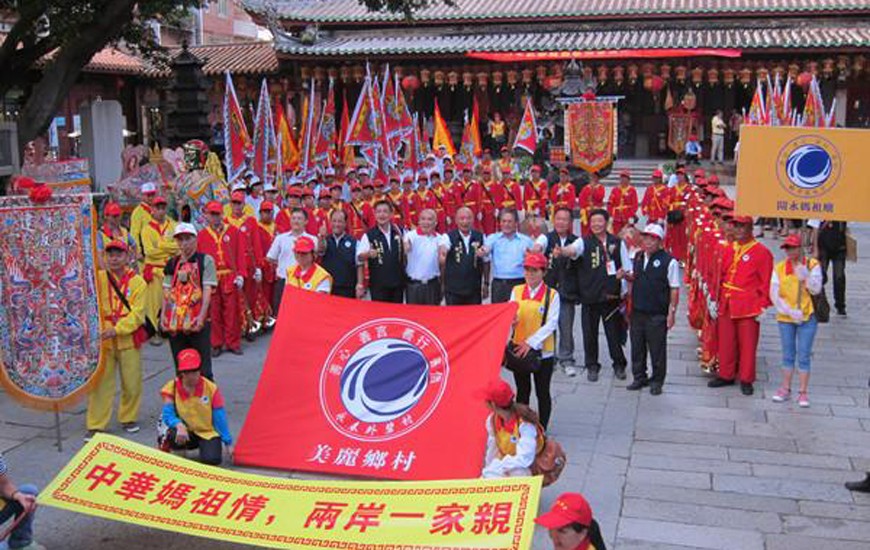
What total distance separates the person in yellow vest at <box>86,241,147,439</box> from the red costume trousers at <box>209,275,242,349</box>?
2.35 meters

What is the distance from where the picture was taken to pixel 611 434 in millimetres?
7457

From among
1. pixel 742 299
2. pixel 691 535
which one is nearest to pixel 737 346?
pixel 742 299

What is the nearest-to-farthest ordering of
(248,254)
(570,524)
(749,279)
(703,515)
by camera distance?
(570,524)
(703,515)
(749,279)
(248,254)

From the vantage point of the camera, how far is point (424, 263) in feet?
30.0

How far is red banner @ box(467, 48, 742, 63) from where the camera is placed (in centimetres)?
2548

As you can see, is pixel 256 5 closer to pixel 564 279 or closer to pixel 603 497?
pixel 564 279

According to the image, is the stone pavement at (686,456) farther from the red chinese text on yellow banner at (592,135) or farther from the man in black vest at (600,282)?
the red chinese text on yellow banner at (592,135)

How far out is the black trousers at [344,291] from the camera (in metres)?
9.67

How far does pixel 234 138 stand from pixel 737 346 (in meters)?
7.16

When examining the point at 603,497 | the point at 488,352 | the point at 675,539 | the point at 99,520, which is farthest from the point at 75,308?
the point at 675,539

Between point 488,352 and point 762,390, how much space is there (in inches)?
144

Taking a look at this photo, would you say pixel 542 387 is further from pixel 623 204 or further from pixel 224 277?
pixel 623 204

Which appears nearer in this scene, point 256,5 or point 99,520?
point 99,520

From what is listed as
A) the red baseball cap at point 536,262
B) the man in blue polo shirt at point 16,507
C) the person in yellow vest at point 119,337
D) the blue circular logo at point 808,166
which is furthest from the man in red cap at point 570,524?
the person in yellow vest at point 119,337
